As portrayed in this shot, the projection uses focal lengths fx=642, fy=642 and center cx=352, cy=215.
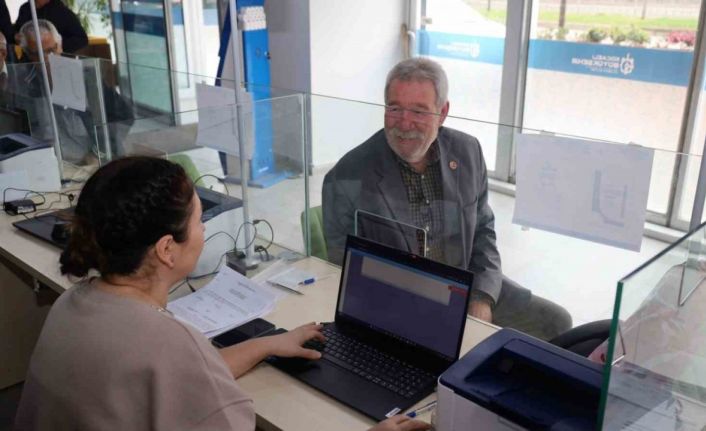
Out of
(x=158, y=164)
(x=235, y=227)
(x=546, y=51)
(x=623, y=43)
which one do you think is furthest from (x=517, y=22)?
(x=158, y=164)

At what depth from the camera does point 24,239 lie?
2250 mm

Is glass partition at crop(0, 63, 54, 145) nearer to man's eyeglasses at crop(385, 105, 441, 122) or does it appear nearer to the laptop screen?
man's eyeglasses at crop(385, 105, 441, 122)

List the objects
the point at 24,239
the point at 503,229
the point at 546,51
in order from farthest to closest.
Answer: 1. the point at 546,51
2. the point at 24,239
3. the point at 503,229

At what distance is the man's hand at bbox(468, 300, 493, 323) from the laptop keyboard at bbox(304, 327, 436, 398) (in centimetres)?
54

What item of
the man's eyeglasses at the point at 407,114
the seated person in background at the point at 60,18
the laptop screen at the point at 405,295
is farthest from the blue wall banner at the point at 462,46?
the laptop screen at the point at 405,295

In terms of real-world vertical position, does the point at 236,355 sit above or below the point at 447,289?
below

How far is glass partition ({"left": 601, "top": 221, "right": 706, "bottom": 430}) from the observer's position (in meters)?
0.88

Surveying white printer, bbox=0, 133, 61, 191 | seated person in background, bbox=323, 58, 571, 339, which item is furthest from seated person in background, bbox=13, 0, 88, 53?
seated person in background, bbox=323, 58, 571, 339

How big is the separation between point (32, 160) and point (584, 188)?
2.20 metres

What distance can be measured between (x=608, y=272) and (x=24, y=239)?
2.00m

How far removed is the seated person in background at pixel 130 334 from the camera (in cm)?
106

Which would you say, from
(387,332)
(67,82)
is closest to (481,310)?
(387,332)

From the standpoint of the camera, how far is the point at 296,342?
1508 millimetres

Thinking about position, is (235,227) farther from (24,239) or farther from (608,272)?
(608,272)
